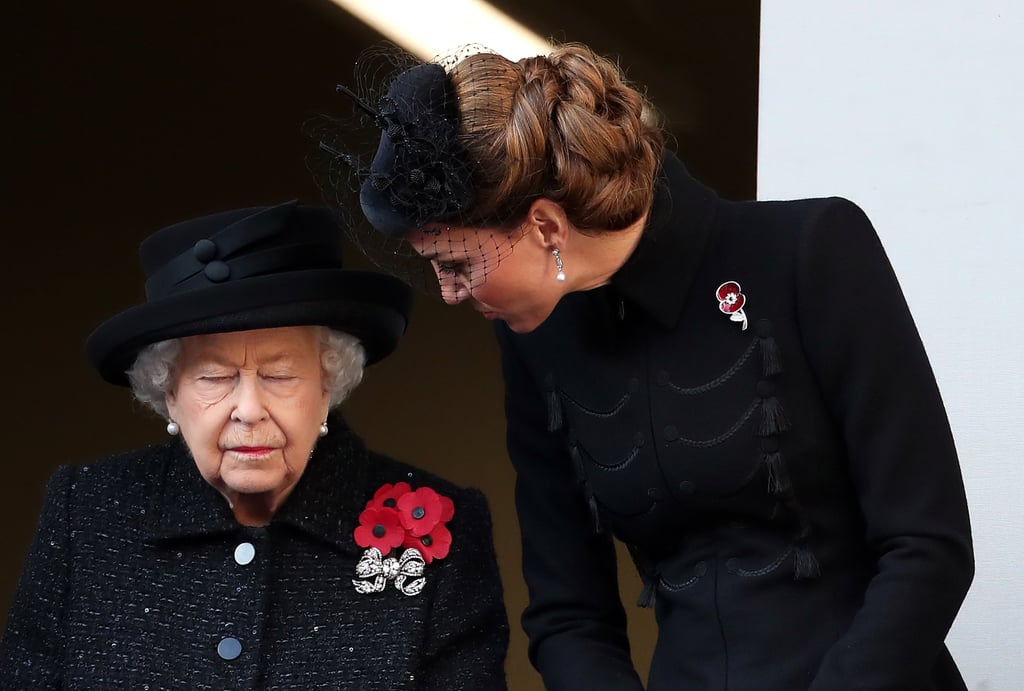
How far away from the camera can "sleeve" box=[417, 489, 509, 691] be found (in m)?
2.66

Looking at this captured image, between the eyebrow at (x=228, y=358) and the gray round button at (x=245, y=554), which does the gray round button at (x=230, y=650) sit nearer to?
the gray round button at (x=245, y=554)

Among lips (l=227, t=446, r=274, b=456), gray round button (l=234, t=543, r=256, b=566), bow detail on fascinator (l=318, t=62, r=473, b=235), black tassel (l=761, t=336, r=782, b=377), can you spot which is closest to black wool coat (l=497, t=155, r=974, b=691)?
black tassel (l=761, t=336, r=782, b=377)

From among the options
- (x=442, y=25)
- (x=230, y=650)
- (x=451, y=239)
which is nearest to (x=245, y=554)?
(x=230, y=650)

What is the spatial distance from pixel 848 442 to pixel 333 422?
3.58 feet

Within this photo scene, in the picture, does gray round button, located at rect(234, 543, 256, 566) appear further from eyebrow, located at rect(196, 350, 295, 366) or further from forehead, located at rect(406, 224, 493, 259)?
forehead, located at rect(406, 224, 493, 259)

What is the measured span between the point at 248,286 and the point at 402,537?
520 millimetres

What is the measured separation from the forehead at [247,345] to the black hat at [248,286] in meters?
0.05

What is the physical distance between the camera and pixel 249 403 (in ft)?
8.43

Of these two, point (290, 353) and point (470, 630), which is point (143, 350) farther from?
point (470, 630)

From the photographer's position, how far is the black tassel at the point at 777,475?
207 centimetres

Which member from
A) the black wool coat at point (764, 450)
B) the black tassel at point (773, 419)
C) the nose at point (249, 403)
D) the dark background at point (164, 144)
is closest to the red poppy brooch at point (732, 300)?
the black wool coat at point (764, 450)

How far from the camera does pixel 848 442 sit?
2.04 meters

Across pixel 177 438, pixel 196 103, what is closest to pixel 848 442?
pixel 177 438

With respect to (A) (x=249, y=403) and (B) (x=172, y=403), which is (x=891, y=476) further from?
(B) (x=172, y=403)
